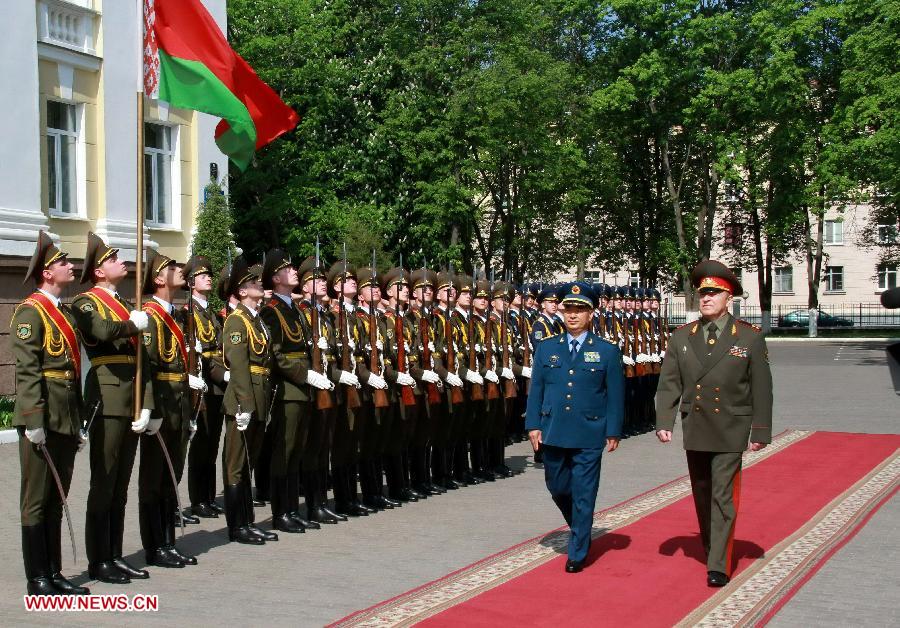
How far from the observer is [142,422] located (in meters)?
7.85

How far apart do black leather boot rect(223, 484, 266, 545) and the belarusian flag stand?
8.91 feet

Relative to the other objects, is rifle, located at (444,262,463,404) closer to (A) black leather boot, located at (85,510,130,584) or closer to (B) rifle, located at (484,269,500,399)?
(B) rifle, located at (484,269,500,399)

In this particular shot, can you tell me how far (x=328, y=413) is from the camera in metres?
10.3

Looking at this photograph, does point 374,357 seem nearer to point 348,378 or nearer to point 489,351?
point 348,378

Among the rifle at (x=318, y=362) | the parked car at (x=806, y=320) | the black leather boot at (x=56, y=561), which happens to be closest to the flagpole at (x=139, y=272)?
the black leather boot at (x=56, y=561)

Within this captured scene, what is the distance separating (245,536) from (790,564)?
12.6 ft

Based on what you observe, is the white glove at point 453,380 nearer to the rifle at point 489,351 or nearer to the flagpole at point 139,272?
the rifle at point 489,351

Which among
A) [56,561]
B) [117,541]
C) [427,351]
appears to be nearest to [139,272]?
[117,541]

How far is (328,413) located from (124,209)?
1211 centimetres

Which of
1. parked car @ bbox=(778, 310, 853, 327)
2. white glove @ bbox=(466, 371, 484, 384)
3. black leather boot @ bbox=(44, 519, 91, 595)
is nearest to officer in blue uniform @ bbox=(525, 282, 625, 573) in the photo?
black leather boot @ bbox=(44, 519, 91, 595)

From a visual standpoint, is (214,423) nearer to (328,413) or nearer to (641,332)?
(328,413)

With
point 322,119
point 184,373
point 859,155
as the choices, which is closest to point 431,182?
point 322,119

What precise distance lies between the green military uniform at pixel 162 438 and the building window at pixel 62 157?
12.2m

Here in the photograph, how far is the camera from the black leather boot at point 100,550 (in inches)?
309
